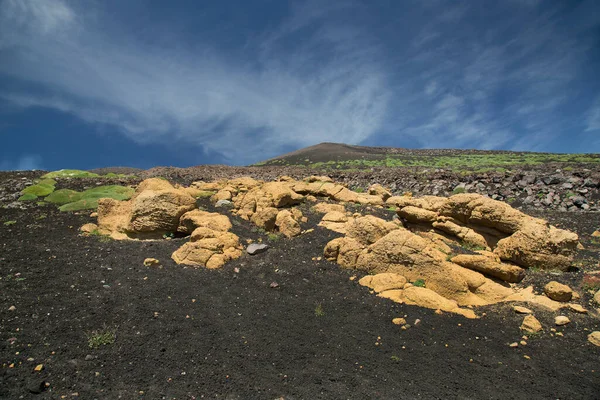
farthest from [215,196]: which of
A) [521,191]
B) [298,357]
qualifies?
[521,191]

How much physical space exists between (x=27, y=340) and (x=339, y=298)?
7.74 metres

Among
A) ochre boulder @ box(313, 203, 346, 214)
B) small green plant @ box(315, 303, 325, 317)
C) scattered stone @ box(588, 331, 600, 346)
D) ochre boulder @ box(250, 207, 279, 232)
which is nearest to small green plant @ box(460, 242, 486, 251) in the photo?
scattered stone @ box(588, 331, 600, 346)

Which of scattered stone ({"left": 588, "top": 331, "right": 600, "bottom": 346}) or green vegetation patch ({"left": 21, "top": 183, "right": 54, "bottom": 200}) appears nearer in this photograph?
scattered stone ({"left": 588, "top": 331, "right": 600, "bottom": 346})

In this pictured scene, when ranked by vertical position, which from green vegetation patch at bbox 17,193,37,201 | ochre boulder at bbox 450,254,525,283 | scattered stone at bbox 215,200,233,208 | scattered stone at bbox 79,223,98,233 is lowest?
ochre boulder at bbox 450,254,525,283

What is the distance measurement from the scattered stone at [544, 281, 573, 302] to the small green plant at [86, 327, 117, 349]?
1204 cm

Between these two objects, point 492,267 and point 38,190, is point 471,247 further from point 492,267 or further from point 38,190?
point 38,190

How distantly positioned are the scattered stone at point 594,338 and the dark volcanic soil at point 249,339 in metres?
0.19

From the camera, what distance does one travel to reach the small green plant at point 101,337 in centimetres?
704

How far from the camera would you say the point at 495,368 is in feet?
22.8

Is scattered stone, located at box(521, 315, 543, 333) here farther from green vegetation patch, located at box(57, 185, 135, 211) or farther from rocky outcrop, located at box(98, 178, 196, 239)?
green vegetation patch, located at box(57, 185, 135, 211)

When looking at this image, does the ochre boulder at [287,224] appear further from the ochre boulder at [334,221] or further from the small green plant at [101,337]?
the small green plant at [101,337]

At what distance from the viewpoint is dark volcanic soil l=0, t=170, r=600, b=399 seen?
20.8ft

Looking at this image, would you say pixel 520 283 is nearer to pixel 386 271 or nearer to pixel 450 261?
pixel 450 261

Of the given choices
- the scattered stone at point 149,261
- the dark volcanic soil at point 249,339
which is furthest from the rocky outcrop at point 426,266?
the scattered stone at point 149,261
